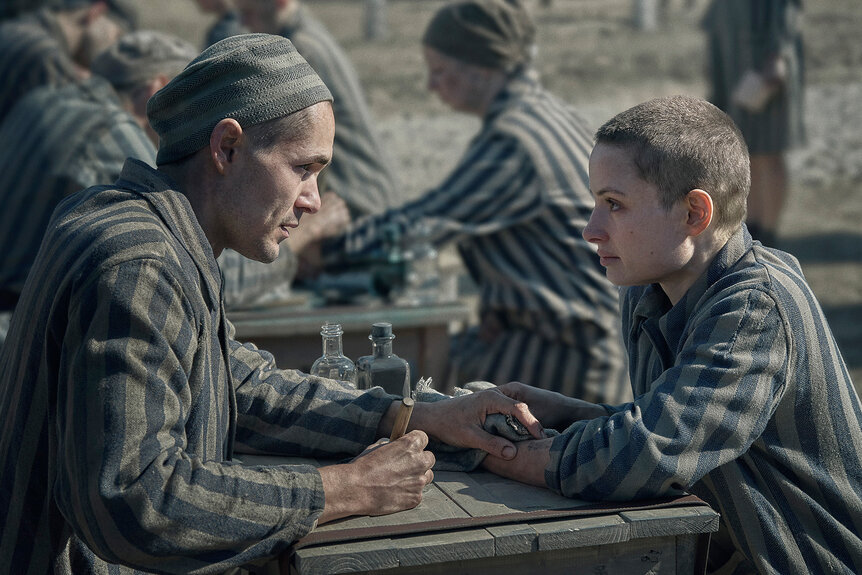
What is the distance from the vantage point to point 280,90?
6.49 feet

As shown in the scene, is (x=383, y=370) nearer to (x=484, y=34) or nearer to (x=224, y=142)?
(x=224, y=142)

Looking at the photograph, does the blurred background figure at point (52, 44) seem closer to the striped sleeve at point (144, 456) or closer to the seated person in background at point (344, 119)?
the seated person in background at point (344, 119)

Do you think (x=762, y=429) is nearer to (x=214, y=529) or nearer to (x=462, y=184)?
(x=214, y=529)

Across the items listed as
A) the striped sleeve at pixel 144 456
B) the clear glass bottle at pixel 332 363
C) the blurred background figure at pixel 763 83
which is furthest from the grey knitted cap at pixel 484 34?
the blurred background figure at pixel 763 83

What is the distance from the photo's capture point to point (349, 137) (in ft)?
18.1

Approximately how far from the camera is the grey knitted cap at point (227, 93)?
1963mm

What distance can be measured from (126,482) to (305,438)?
23.2 inches

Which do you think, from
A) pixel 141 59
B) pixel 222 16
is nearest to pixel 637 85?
pixel 222 16

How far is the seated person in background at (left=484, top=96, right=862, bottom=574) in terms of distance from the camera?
1.95 meters

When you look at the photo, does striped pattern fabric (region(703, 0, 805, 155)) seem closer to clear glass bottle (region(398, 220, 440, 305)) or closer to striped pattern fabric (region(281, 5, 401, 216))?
striped pattern fabric (region(281, 5, 401, 216))

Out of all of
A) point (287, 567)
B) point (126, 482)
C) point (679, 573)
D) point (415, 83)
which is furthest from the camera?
point (415, 83)

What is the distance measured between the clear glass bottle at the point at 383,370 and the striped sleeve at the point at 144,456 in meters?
0.66

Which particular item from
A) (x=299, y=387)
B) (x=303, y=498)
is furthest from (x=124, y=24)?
(x=303, y=498)

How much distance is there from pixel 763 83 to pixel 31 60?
428cm
